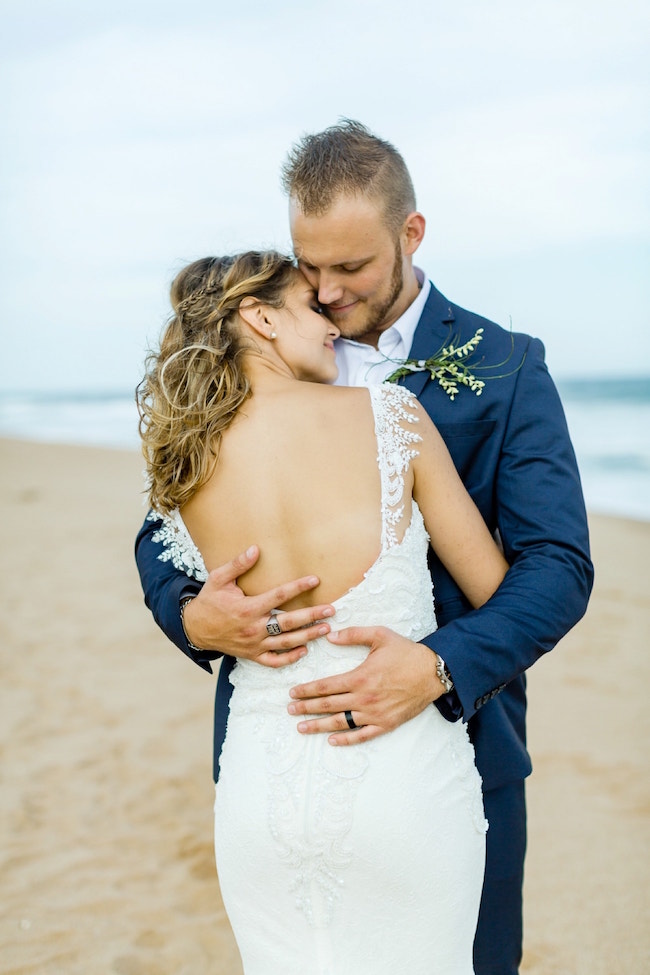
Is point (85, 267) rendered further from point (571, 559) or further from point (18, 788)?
point (571, 559)

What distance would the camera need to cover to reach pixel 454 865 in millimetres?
1901

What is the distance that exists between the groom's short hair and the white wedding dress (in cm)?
72

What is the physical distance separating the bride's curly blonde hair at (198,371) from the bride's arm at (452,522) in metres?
0.42

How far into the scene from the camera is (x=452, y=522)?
7.08 feet

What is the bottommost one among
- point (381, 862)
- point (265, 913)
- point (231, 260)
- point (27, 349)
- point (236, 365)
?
point (27, 349)

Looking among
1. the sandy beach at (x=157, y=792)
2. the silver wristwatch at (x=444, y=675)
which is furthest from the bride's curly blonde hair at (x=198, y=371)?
the sandy beach at (x=157, y=792)

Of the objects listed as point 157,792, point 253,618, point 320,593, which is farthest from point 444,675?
point 157,792

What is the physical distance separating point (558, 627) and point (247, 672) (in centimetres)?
72

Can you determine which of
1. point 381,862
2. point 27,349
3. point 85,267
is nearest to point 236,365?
point 381,862

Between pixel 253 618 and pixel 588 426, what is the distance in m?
21.4

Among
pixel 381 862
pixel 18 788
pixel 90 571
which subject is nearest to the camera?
pixel 381 862

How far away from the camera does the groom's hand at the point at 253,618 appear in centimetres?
197

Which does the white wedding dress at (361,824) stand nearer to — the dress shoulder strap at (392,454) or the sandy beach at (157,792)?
the dress shoulder strap at (392,454)

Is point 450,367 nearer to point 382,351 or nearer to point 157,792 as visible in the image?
point 382,351
